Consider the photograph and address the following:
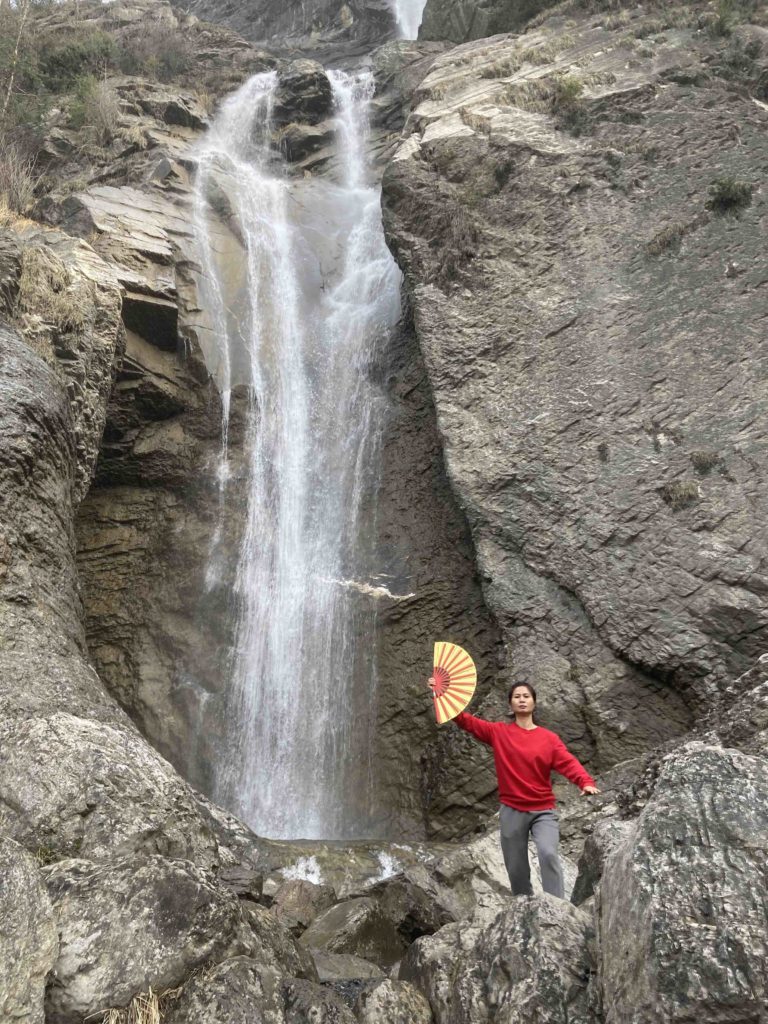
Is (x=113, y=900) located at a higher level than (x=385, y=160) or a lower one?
lower

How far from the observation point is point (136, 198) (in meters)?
16.8

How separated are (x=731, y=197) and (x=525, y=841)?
1191cm

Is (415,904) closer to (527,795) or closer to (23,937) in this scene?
(527,795)

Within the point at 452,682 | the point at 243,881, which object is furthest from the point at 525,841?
the point at 243,881

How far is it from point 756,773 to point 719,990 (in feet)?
3.90

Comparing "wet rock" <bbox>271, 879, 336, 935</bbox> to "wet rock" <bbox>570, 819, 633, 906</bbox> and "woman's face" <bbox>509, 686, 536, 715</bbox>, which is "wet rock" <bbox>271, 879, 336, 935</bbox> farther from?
"woman's face" <bbox>509, 686, 536, 715</bbox>

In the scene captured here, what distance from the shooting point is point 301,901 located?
297 inches

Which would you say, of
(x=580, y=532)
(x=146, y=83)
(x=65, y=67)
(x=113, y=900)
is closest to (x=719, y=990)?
(x=113, y=900)

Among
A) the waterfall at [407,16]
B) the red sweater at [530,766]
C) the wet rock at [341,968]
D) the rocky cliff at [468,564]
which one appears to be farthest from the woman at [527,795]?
the waterfall at [407,16]

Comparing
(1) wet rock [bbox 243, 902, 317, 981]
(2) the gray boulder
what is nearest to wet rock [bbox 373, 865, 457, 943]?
A: (1) wet rock [bbox 243, 902, 317, 981]

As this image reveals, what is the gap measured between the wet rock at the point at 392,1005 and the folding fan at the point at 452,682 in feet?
5.92

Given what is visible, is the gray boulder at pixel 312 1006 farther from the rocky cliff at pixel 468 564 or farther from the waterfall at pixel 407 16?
the waterfall at pixel 407 16

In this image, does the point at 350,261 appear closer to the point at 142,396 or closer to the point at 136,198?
the point at 136,198

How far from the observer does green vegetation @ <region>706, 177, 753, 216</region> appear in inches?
500
